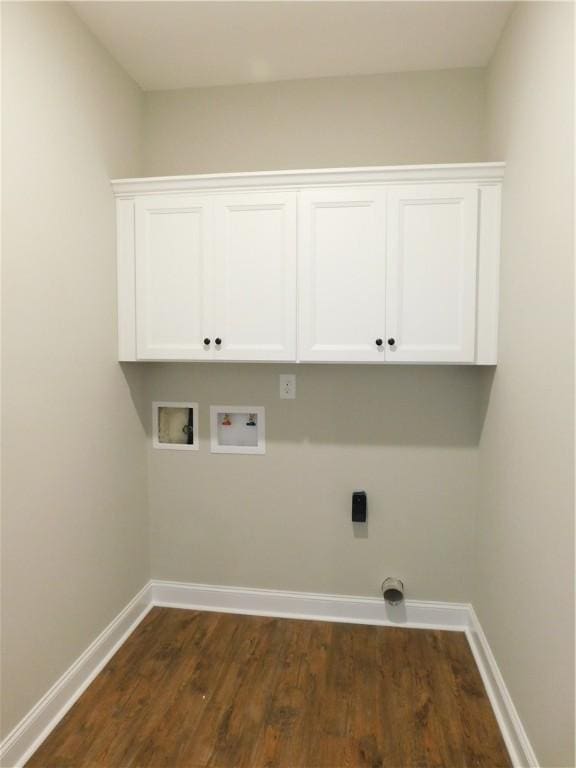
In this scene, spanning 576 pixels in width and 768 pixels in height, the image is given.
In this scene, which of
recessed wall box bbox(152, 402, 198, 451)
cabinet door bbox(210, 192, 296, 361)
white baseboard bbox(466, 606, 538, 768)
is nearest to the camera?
white baseboard bbox(466, 606, 538, 768)

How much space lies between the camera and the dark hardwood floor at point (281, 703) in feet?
5.45

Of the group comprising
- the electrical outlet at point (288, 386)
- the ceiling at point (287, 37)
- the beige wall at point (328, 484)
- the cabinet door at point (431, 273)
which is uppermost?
the ceiling at point (287, 37)

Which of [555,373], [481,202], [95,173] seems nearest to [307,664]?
[555,373]

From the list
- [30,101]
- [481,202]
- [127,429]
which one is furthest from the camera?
[127,429]

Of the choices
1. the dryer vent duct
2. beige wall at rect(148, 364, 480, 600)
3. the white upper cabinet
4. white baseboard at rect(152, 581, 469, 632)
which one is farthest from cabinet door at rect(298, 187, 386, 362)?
white baseboard at rect(152, 581, 469, 632)

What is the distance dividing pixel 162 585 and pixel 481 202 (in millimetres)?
2453

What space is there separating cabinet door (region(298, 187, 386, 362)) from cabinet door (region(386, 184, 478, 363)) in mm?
58

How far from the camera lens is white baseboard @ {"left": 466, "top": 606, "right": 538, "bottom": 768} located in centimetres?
157

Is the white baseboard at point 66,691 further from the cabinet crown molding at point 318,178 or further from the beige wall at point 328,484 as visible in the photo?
the cabinet crown molding at point 318,178

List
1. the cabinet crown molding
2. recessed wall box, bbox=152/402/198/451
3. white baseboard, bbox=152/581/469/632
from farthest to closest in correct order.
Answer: recessed wall box, bbox=152/402/198/451 < white baseboard, bbox=152/581/469/632 < the cabinet crown molding

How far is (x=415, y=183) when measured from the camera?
2.02m

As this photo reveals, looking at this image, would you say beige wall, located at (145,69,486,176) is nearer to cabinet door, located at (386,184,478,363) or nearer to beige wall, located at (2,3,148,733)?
beige wall, located at (2,3,148,733)

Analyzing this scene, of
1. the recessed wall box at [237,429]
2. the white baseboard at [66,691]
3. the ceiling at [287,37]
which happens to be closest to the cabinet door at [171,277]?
the recessed wall box at [237,429]

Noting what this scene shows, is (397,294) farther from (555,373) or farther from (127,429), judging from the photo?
(127,429)
